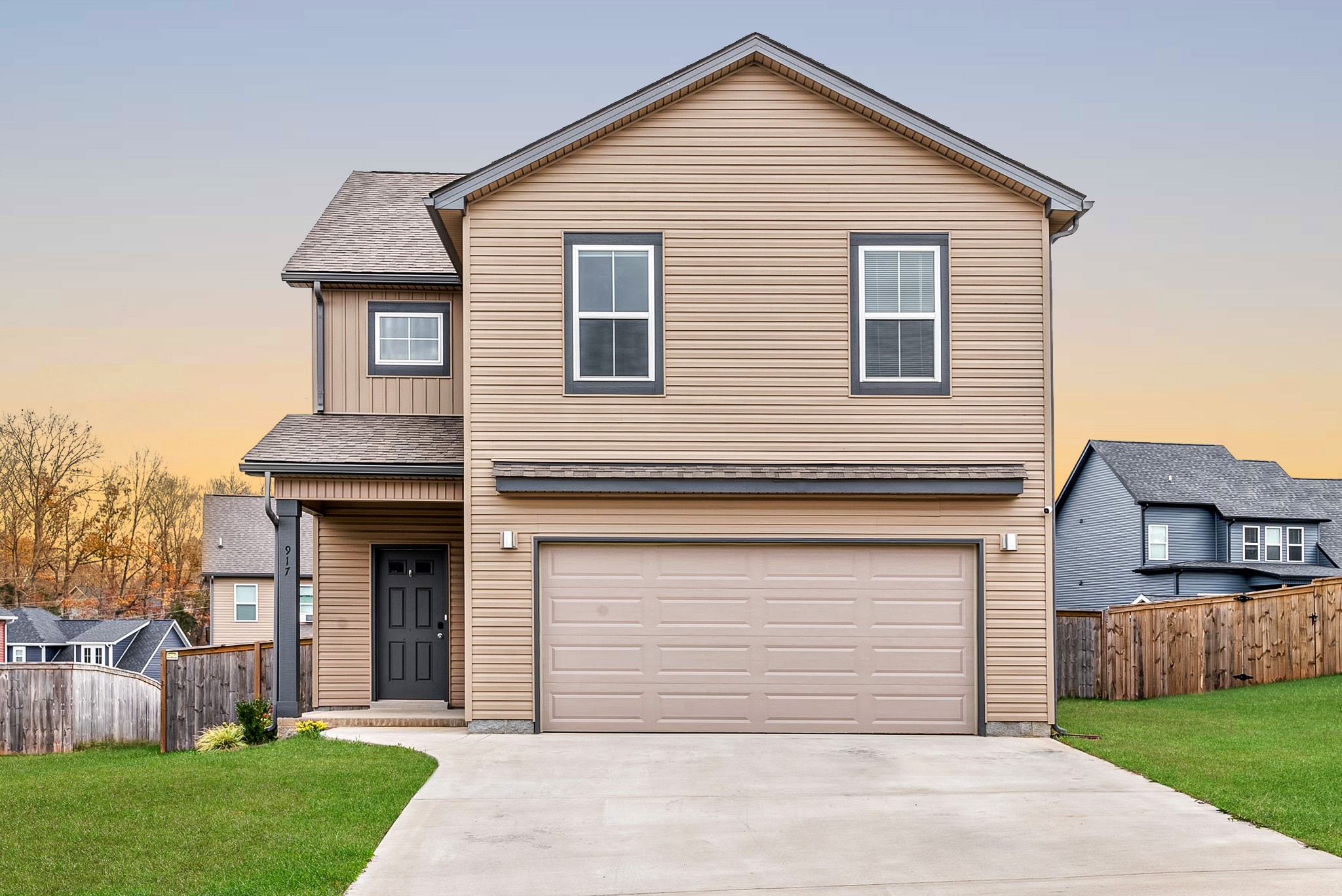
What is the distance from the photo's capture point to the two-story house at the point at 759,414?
1204cm

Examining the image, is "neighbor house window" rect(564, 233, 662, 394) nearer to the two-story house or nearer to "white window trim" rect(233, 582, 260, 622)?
the two-story house

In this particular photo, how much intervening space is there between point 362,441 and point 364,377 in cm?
154

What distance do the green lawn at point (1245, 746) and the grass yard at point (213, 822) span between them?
244 inches

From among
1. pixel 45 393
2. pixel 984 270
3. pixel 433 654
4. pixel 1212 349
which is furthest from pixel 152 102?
pixel 1212 349

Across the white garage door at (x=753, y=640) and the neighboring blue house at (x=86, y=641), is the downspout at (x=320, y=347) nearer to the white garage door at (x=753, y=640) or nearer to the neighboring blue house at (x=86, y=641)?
the white garage door at (x=753, y=640)

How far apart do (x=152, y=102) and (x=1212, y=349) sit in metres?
26.5

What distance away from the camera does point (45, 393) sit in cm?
3922

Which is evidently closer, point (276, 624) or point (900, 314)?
point (900, 314)

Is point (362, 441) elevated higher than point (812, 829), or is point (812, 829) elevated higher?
point (362, 441)

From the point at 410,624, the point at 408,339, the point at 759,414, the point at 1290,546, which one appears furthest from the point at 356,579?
the point at 1290,546

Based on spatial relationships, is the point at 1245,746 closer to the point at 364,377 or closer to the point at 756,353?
the point at 756,353

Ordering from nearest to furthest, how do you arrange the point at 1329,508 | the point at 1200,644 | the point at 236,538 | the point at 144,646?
the point at 1200,644 < the point at 236,538 < the point at 1329,508 < the point at 144,646

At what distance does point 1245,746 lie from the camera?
37.8ft

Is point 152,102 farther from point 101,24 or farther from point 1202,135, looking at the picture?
point 1202,135
